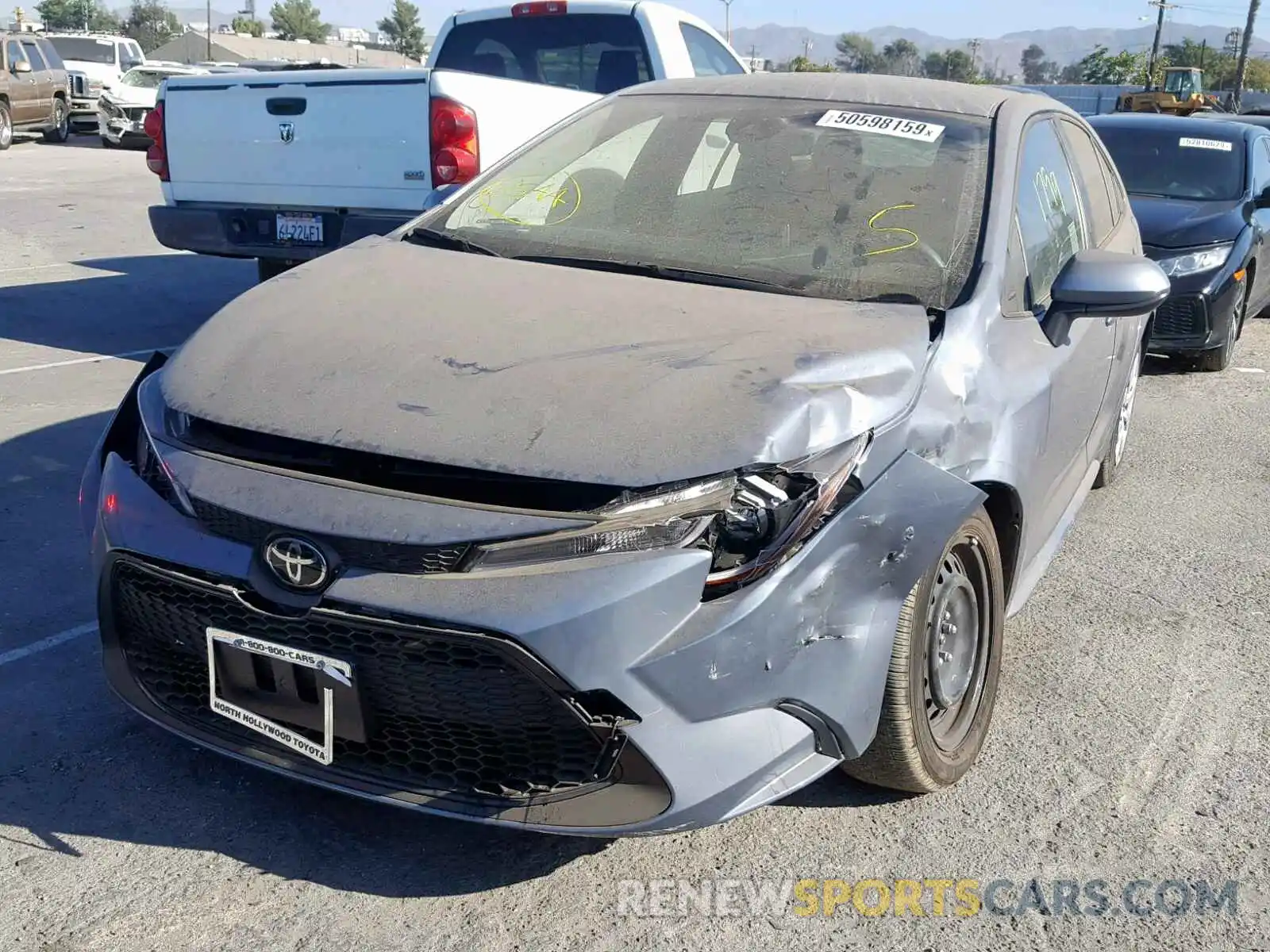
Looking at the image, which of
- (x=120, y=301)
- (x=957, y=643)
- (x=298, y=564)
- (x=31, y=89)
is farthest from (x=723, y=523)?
(x=31, y=89)

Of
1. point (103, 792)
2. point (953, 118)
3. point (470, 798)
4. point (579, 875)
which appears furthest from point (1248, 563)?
point (103, 792)

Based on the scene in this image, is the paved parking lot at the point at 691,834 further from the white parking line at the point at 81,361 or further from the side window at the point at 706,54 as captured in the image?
the side window at the point at 706,54

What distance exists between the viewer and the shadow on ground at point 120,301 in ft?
25.5

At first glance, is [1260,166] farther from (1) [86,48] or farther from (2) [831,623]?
(1) [86,48]

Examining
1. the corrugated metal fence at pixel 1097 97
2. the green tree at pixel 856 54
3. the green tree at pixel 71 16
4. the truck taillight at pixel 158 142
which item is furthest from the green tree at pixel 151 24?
the truck taillight at pixel 158 142

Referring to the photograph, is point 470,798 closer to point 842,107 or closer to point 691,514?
point 691,514

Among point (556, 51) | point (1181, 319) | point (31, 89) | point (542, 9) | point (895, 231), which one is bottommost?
point (1181, 319)

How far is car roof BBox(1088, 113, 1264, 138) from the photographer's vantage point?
9188 mm

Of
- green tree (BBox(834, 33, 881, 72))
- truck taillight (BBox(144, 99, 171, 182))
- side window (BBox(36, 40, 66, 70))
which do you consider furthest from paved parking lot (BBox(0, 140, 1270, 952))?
green tree (BBox(834, 33, 881, 72))

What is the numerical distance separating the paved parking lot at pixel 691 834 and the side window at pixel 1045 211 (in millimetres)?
1177

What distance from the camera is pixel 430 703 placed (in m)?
2.46

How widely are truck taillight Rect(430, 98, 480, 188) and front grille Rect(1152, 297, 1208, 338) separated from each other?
427cm

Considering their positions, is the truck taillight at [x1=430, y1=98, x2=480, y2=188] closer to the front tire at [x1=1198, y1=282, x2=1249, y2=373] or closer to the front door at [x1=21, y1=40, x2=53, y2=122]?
the front tire at [x1=1198, y1=282, x2=1249, y2=373]

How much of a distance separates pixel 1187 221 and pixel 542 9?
4.34 m
